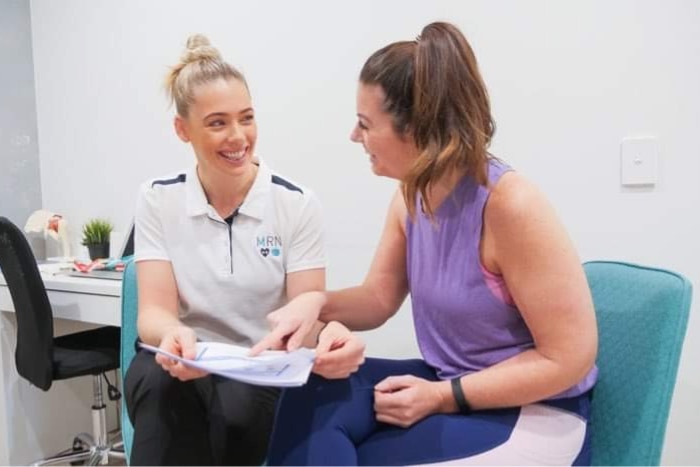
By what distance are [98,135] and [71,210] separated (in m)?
0.37

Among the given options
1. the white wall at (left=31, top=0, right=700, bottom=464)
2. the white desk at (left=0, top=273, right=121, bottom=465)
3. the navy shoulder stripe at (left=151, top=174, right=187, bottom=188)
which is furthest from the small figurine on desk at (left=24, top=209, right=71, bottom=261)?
the navy shoulder stripe at (left=151, top=174, right=187, bottom=188)

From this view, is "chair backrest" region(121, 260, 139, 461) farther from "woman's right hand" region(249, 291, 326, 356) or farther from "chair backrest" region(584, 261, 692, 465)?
"chair backrest" region(584, 261, 692, 465)

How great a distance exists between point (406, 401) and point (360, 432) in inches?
3.5

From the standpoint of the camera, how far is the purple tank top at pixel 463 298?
93 cm

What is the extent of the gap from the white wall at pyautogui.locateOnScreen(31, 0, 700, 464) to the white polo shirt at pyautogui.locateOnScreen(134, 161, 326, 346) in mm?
667

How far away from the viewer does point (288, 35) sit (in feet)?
6.66

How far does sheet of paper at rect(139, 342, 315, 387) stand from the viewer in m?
0.79

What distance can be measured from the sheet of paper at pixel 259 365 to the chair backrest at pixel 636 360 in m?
0.51

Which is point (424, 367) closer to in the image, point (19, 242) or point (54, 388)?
point (19, 242)

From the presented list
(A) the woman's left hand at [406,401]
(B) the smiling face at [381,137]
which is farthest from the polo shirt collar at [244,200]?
(A) the woman's left hand at [406,401]

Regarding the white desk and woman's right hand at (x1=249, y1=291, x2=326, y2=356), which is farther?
the white desk

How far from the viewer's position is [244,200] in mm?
1272

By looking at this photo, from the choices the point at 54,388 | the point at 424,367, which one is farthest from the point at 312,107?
the point at 54,388

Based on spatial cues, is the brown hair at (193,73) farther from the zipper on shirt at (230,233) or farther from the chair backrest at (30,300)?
the chair backrest at (30,300)
